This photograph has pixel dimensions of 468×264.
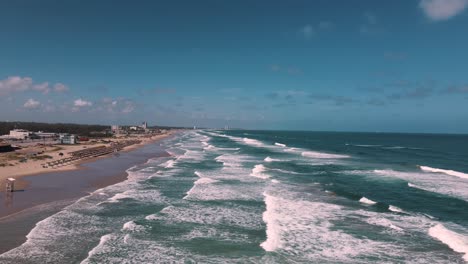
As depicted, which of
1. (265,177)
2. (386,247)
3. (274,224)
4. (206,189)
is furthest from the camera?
(265,177)

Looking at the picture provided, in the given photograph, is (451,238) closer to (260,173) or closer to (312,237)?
(312,237)

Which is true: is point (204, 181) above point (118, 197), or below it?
above

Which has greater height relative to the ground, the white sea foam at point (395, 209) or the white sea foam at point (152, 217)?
the white sea foam at point (395, 209)

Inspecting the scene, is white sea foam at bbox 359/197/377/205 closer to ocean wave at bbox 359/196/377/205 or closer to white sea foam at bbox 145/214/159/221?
ocean wave at bbox 359/196/377/205

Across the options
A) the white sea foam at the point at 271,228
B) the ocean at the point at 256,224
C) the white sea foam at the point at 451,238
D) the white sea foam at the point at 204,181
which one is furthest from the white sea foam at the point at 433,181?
the white sea foam at the point at 204,181

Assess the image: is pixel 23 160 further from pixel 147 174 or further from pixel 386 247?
pixel 386 247

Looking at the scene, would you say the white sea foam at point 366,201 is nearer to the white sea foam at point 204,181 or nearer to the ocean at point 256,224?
the ocean at point 256,224

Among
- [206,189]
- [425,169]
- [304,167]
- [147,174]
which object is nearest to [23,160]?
[147,174]

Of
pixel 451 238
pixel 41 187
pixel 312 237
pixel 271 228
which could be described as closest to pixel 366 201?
pixel 451 238
